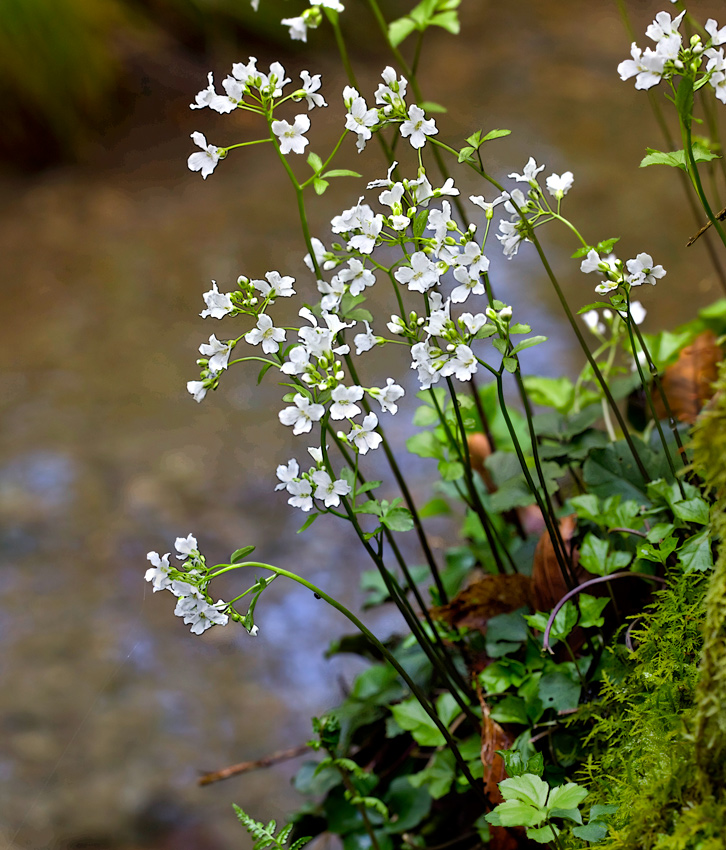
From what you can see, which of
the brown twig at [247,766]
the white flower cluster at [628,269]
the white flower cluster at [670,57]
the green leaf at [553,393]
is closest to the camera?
the white flower cluster at [670,57]

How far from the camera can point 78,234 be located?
278cm

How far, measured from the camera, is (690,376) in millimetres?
1327

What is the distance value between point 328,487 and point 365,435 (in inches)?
2.4

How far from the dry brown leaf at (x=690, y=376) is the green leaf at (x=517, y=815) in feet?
2.75

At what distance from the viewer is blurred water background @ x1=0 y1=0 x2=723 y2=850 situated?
56.0 inches

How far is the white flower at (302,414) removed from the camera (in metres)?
0.64

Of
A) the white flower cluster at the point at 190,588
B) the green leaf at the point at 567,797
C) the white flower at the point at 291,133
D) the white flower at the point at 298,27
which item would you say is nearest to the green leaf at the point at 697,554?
the green leaf at the point at 567,797

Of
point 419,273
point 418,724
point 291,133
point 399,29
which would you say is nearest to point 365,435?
point 419,273

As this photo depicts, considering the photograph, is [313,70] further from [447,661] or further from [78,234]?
[447,661]

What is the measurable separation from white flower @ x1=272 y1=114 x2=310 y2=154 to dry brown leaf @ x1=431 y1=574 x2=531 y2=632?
650mm

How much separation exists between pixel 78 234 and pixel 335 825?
2.44m

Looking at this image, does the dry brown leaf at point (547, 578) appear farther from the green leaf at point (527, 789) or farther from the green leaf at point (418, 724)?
the green leaf at point (527, 789)

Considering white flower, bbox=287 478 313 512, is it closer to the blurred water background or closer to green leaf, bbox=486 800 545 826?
green leaf, bbox=486 800 545 826

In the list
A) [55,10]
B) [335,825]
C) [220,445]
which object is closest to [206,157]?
[335,825]
